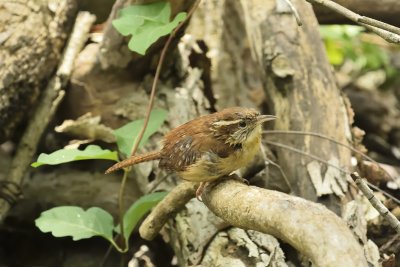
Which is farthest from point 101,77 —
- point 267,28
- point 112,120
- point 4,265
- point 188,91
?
point 4,265

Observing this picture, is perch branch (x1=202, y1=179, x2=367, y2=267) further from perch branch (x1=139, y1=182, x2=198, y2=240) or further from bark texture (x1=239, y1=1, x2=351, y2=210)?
bark texture (x1=239, y1=1, x2=351, y2=210)

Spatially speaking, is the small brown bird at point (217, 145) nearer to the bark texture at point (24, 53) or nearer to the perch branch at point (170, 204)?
the perch branch at point (170, 204)

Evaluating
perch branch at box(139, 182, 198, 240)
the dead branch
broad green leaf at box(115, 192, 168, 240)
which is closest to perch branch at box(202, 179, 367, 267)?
the dead branch

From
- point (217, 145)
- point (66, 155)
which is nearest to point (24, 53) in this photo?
point (66, 155)

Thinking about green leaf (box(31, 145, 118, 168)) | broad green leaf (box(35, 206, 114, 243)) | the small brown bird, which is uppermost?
the small brown bird

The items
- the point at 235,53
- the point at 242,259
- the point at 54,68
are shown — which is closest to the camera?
the point at 242,259

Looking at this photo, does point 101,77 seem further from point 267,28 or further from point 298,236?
point 298,236

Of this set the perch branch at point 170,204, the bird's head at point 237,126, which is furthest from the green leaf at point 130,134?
the bird's head at point 237,126
